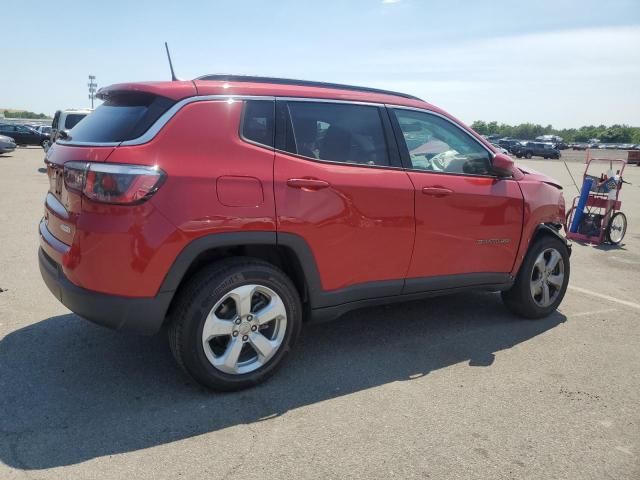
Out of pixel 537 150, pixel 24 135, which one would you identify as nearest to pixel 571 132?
pixel 537 150

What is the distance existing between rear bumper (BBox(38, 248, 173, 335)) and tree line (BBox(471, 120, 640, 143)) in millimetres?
85409

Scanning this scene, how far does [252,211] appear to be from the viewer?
10.2 ft

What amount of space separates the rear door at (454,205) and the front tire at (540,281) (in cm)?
30

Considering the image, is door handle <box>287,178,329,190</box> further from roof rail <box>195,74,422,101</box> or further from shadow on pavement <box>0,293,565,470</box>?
shadow on pavement <box>0,293,565,470</box>

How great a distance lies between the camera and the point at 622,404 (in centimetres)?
335

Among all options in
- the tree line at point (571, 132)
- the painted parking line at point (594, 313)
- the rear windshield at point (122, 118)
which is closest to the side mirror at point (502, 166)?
the painted parking line at point (594, 313)

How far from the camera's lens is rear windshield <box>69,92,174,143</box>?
303 centimetres

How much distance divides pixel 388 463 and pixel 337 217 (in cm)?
152

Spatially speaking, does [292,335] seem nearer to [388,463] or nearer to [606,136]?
[388,463]

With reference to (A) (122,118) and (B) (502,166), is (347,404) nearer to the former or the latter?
(A) (122,118)

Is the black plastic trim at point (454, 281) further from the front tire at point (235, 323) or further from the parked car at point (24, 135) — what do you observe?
the parked car at point (24, 135)

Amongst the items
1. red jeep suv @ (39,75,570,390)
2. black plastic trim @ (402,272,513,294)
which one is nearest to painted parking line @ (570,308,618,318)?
black plastic trim @ (402,272,513,294)

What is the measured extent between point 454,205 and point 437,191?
8.2 inches

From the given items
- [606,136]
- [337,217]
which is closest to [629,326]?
[337,217]
